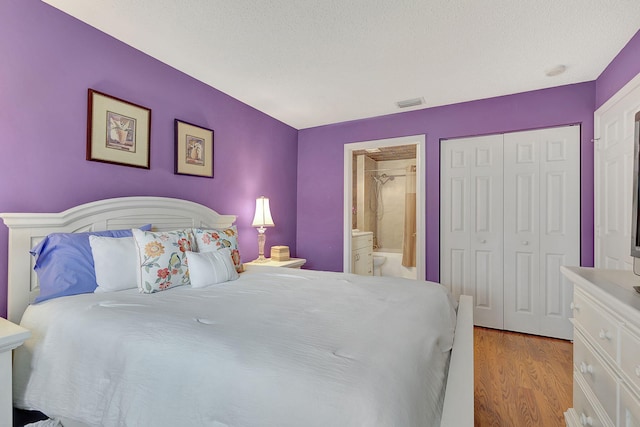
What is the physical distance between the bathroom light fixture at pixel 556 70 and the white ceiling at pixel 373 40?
0.05m

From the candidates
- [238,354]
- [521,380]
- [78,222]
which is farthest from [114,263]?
[521,380]

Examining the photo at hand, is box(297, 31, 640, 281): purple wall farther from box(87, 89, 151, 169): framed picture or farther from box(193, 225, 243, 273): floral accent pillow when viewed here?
box(87, 89, 151, 169): framed picture

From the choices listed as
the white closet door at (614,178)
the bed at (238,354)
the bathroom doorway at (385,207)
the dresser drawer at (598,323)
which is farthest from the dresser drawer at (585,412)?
the bathroom doorway at (385,207)

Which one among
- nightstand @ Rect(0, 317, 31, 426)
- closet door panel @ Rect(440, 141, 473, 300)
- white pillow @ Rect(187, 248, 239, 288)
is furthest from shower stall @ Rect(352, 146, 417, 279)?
nightstand @ Rect(0, 317, 31, 426)

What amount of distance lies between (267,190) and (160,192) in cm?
142

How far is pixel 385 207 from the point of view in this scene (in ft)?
19.9

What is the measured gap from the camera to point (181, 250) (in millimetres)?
1994

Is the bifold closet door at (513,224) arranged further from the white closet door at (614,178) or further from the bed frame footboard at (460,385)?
the bed frame footboard at (460,385)

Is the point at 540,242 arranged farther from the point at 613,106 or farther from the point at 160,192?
the point at 160,192

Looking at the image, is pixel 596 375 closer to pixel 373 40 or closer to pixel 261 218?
pixel 373 40

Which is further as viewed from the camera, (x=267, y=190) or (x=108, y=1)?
(x=267, y=190)

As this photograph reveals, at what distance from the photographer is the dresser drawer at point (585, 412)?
1220 mm

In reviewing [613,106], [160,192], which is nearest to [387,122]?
[613,106]

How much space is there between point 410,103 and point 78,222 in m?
3.19
